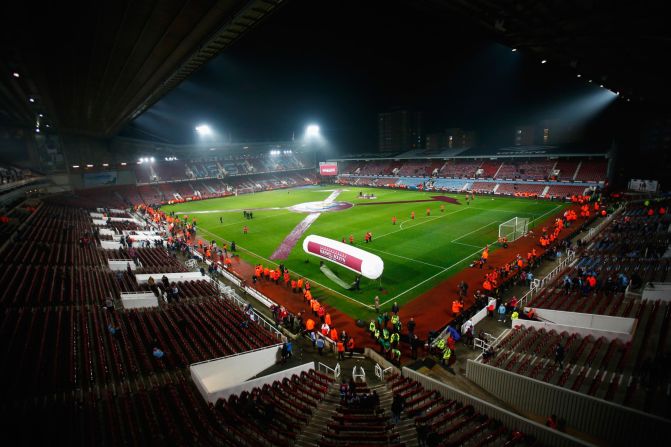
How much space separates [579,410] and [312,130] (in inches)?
3854

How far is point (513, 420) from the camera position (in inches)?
351

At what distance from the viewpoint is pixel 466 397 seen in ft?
33.6

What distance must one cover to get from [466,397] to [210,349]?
380 inches

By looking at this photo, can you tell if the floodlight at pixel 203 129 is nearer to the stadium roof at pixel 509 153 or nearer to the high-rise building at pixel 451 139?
the stadium roof at pixel 509 153

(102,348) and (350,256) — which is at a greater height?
(350,256)

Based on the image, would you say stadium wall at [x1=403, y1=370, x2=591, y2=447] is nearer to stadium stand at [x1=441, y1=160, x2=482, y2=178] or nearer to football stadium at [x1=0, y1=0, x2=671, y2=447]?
football stadium at [x1=0, y1=0, x2=671, y2=447]

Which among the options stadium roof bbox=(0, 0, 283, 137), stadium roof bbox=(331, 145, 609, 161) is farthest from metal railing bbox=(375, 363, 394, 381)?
stadium roof bbox=(331, 145, 609, 161)

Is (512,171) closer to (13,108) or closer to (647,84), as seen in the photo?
(647,84)

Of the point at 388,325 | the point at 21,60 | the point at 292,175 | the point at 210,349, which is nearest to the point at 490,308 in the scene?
the point at 388,325

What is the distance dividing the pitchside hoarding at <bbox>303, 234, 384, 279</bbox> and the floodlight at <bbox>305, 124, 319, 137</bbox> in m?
79.3

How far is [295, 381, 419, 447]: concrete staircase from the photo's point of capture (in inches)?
349

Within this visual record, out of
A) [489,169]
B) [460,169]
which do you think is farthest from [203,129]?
[489,169]

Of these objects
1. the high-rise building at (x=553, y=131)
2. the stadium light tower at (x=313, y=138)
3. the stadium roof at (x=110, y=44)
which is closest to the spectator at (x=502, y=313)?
the stadium roof at (x=110, y=44)

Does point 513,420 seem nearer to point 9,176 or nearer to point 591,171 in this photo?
point 9,176
